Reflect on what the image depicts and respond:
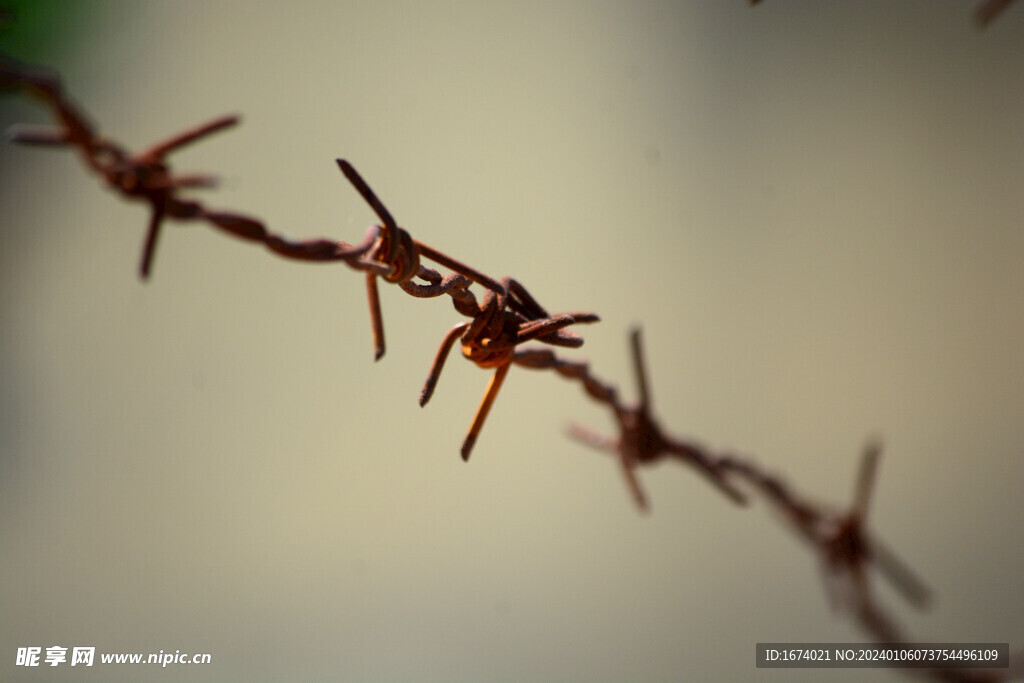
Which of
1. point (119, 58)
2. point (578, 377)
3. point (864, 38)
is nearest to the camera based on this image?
point (578, 377)

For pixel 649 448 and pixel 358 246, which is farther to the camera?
pixel 649 448

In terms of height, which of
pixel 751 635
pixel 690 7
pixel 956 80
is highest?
pixel 690 7

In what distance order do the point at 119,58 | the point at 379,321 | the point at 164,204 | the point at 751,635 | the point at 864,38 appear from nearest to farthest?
the point at 164,204, the point at 379,321, the point at 751,635, the point at 864,38, the point at 119,58

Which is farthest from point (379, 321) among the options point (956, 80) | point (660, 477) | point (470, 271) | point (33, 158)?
point (33, 158)

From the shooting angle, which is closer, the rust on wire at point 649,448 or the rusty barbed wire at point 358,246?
the rusty barbed wire at point 358,246

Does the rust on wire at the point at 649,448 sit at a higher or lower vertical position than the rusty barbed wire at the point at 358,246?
lower

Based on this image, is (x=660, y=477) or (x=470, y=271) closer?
(x=470, y=271)

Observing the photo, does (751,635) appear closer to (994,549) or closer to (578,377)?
(994,549)

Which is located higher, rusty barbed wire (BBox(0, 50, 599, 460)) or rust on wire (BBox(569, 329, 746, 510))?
rusty barbed wire (BBox(0, 50, 599, 460))

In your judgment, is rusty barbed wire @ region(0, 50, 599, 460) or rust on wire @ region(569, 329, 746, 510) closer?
rusty barbed wire @ region(0, 50, 599, 460)

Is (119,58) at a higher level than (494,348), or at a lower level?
higher
